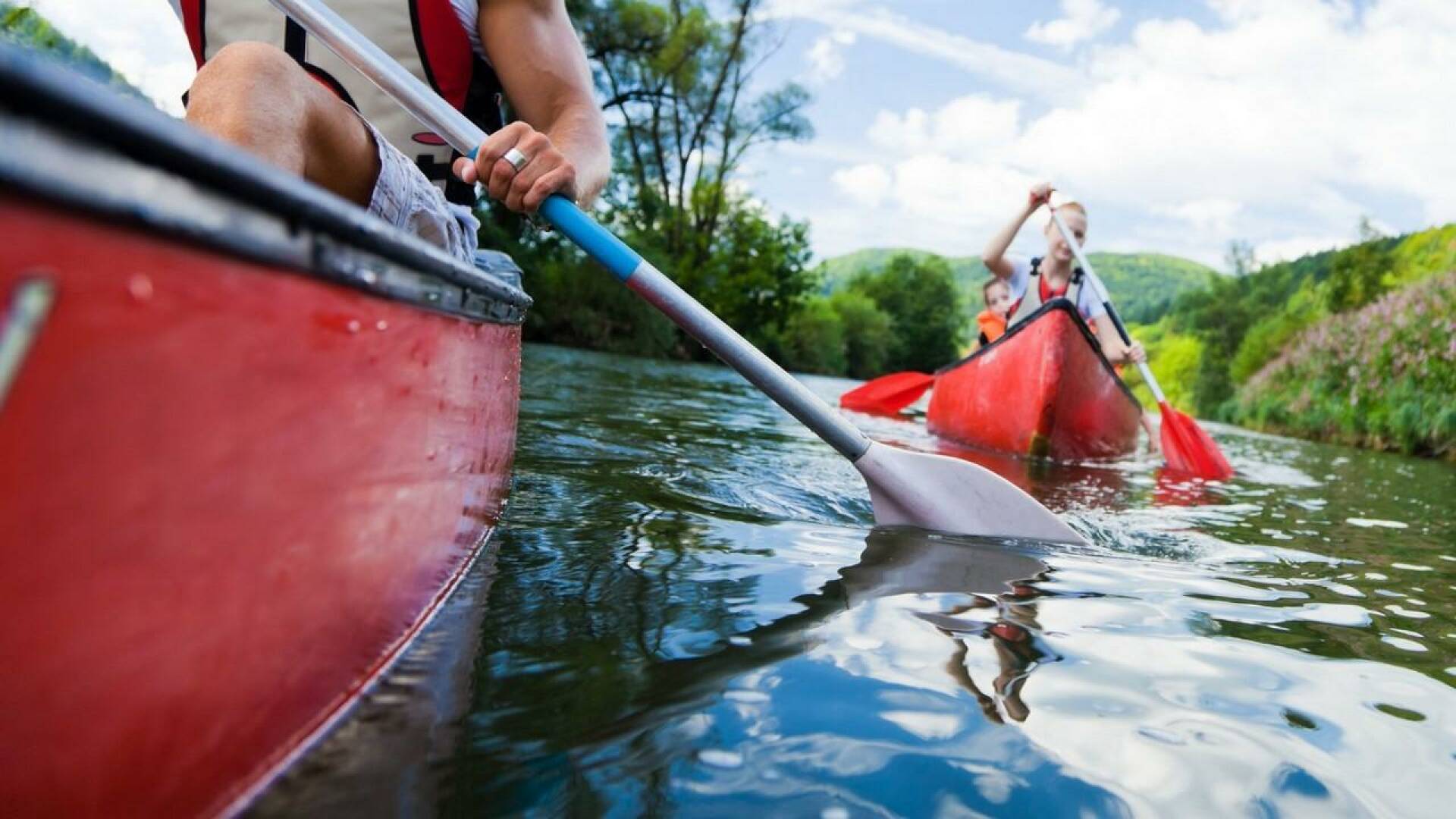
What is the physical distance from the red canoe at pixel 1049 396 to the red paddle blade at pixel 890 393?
6.59ft

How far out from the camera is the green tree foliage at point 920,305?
37312 millimetres

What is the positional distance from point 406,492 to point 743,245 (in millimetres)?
20286

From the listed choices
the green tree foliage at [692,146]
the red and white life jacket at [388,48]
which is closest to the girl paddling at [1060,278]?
the red and white life jacket at [388,48]

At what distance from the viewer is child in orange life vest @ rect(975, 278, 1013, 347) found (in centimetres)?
666

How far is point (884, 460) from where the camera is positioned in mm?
2299

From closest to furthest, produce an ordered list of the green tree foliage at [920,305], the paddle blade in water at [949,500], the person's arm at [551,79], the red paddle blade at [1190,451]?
the person's arm at [551,79]
the paddle blade in water at [949,500]
the red paddle blade at [1190,451]
the green tree foliage at [920,305]

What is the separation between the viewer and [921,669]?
1.23 meters

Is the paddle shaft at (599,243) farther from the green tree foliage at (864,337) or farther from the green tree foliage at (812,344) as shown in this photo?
the green tree foliage at (864,337)

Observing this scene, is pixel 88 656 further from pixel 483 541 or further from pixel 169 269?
pixel 483 541

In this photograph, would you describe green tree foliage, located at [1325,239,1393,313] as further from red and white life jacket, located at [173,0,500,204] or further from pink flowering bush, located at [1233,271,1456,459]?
red and white life jacket, located at [173,0,500,204]

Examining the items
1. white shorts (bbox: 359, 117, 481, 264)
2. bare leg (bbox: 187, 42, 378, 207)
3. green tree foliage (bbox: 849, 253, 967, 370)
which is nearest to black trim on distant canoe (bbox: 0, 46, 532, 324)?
bare leg (bbox: 187, 42, 378, 207)

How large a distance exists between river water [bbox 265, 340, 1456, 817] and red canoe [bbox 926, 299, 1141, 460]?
6.83 feet

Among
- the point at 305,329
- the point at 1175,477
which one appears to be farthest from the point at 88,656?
the point at 1175,477

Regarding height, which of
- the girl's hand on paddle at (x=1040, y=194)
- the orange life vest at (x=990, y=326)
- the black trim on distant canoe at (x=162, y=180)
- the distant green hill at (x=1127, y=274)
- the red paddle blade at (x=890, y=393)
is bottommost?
the black trim on distant canoe at (x=162, y=180)
